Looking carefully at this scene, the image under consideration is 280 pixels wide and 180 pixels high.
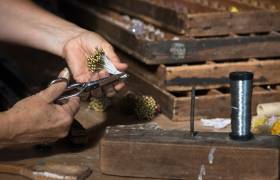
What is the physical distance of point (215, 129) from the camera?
2096 millimetres

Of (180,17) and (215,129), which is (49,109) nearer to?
(215,129)

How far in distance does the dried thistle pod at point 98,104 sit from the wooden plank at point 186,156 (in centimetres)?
55

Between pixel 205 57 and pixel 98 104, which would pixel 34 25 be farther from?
pixel 205 57

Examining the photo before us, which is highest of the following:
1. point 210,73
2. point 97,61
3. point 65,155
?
point 97,61

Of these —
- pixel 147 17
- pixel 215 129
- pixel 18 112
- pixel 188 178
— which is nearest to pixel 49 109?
pixel 18 112

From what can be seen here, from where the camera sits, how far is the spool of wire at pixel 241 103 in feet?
5.34

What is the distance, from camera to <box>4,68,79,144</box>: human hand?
1.66 meters

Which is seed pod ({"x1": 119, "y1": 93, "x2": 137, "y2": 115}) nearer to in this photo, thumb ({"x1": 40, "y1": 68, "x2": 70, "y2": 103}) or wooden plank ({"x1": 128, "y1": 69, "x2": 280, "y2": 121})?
wooden plank ({"x1": 128, "y1": 69, "x2": 280, "y2": 121})

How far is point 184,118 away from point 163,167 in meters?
0.55

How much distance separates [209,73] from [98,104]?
0.40 m

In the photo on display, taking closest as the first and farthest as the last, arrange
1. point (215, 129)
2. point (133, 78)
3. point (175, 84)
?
point (215, 129) < point (175, 84) < point (133, 78)

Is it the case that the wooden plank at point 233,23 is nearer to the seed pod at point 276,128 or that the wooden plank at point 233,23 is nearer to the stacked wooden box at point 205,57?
the stacked wooden box at point 205,57

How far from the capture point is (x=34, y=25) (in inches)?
82.5

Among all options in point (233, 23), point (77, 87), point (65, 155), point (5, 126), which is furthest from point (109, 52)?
point (233, 23)
